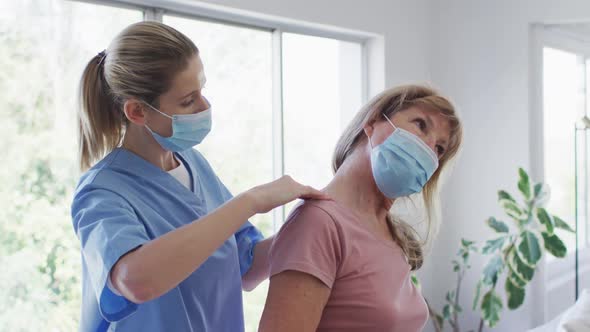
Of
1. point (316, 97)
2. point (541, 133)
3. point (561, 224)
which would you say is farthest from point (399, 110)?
point (541, 133)

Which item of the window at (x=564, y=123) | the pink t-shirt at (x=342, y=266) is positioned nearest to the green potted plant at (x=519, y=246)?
the window at (x=564, y=123)

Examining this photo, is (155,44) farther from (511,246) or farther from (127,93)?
(511,246)

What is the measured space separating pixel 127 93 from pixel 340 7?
2099 mm

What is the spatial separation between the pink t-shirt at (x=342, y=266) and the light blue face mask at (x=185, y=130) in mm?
259

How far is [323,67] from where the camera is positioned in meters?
3.39

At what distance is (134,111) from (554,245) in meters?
2.56

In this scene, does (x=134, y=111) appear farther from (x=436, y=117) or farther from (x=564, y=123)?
(x=564, y=123)

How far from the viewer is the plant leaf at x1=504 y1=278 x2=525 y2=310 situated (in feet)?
10.7

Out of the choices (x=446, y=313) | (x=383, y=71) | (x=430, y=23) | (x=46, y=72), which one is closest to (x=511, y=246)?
(x=446, y=313)

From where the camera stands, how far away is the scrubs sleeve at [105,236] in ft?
3.74

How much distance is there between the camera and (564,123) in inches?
140

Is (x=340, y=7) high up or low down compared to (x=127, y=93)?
up

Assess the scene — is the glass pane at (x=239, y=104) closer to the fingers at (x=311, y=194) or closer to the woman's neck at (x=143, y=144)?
the woman's neck at (x=143, y=144)

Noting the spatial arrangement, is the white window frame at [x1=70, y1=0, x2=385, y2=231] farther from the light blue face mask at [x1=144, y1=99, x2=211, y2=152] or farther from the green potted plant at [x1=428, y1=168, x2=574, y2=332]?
the light blue face mask at [x1=144, y1=99, x2=211, y2=152]
